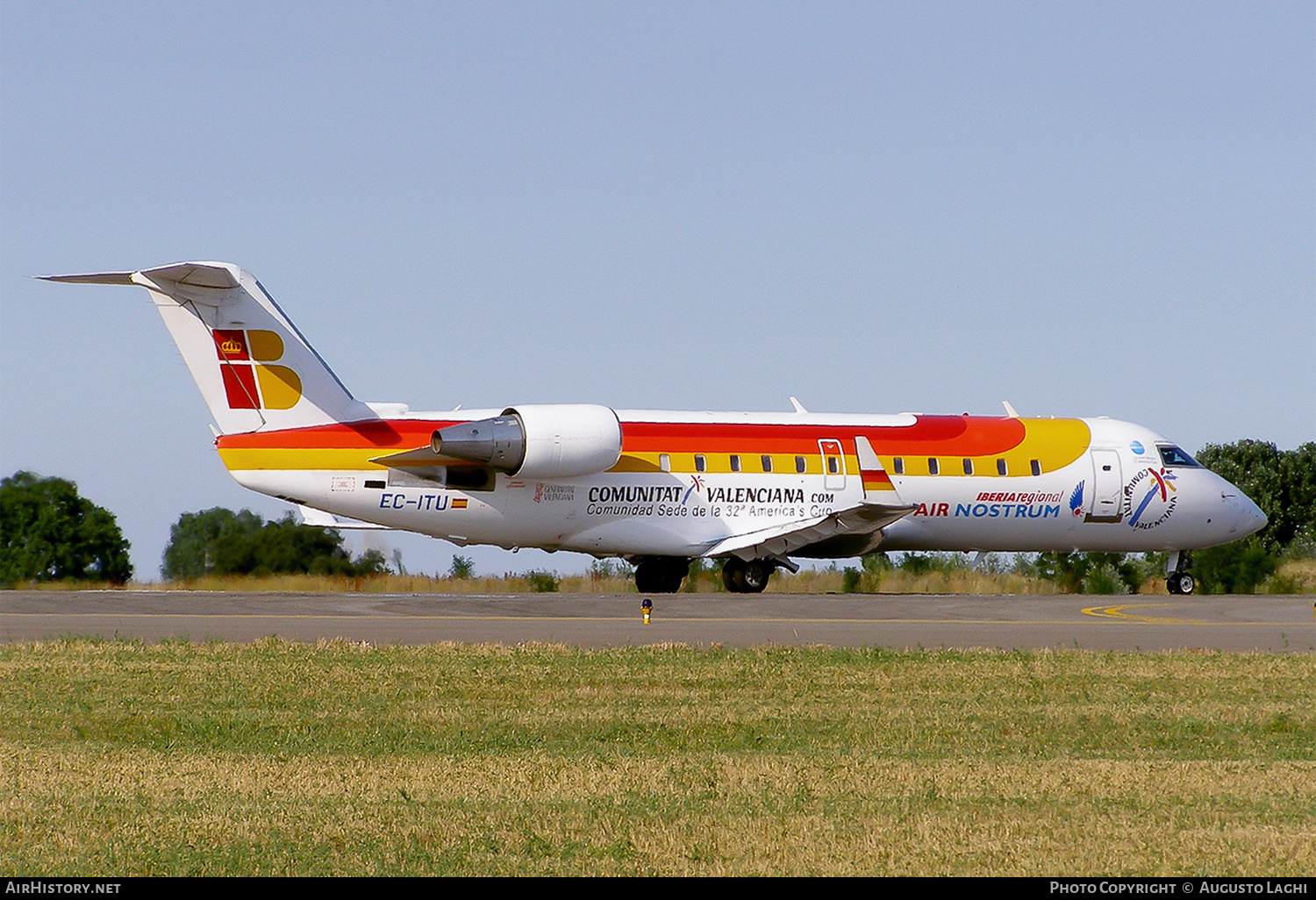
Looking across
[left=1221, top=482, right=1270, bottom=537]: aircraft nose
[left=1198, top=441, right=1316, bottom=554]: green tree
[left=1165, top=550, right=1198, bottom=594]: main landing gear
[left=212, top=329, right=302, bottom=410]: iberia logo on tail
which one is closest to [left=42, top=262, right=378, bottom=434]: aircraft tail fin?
[left=212, top=329, right=302, bottom=410]: iberia logo on tail

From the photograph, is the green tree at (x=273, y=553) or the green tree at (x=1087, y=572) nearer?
the green tree at (x=273, y=553)

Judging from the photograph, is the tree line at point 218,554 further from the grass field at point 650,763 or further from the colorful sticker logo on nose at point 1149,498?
the grass field at point 650,763

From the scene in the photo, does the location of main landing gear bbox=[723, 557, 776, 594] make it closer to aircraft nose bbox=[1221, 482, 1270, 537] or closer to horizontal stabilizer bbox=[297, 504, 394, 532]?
horizontal stabilizer bbox=[297, 504, 394, 532]

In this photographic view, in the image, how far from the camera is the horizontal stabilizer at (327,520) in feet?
94.1

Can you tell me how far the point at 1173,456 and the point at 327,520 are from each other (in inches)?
692

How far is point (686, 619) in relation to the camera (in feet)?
75.2

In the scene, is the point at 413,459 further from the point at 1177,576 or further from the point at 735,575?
the point at 1177,576

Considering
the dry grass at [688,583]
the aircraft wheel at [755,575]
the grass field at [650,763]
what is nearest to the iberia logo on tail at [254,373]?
the dry grass at [688,583]

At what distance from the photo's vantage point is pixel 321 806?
926 cm

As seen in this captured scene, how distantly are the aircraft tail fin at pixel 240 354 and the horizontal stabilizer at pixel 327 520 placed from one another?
5.13 feet

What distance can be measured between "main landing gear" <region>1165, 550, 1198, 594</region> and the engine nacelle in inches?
511

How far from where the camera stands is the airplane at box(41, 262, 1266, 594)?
28.3 metres

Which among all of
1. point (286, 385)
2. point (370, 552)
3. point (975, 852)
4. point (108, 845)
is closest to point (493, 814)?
point (108, 845)

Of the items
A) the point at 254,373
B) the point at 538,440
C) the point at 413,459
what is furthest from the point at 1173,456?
the point at 254,373
